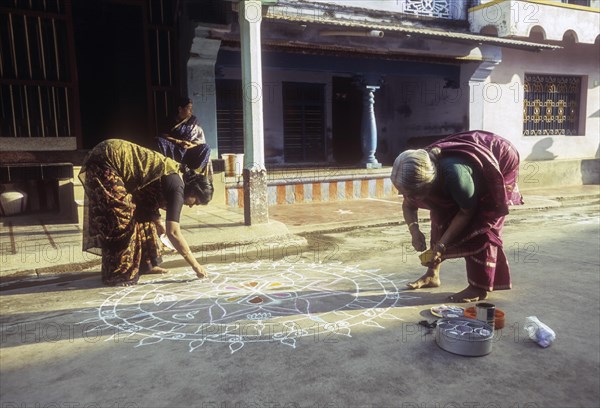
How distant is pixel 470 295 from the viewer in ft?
12.0

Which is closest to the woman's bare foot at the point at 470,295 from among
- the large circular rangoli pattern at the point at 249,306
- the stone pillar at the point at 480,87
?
the large circular rangoli pattern at the point at 249,306

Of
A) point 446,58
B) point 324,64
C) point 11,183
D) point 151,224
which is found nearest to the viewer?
point 151,224

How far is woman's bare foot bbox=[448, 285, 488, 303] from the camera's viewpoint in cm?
366

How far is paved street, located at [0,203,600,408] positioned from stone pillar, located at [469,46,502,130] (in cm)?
713

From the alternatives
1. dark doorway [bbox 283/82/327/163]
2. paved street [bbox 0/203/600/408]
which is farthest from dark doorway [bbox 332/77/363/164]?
paved street [bbox 0/203/600/408]

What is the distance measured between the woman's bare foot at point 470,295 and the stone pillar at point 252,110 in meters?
3.60

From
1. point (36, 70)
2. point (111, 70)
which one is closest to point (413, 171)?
point (36, 70)

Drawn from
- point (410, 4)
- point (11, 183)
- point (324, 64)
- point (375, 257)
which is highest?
point (410, 4)

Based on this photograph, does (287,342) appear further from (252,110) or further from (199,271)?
(252,110)

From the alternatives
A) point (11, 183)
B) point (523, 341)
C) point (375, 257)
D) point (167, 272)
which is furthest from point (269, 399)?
point (11, 183)

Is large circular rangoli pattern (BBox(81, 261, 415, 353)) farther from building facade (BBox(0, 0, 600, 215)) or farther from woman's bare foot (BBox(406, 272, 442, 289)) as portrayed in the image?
building facade (BBox(0, 0, 600, 215))

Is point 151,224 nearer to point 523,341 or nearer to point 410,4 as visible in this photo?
point 523,341

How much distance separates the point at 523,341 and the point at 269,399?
1703 millimetres

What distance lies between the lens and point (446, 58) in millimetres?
10734
